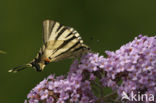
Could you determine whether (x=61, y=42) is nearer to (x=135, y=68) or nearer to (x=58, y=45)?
(x=58, y=45)

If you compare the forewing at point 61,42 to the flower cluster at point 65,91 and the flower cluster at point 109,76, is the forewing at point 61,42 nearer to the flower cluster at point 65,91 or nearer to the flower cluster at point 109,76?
the flower cluster at point 109,76

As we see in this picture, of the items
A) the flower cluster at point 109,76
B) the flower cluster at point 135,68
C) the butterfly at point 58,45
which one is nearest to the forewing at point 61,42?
the butterfly at point 58,45

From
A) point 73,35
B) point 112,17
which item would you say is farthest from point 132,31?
point 73,35

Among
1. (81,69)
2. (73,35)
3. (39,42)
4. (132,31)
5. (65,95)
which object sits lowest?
(65,95)

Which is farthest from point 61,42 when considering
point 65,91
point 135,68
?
point 135,68

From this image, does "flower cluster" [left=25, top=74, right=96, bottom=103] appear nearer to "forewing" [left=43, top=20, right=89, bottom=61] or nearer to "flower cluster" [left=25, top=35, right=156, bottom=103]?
"flower cluster" [left=25, top=35, right=156, bottom=103]

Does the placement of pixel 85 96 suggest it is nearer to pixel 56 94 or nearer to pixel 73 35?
pixel 56 94
